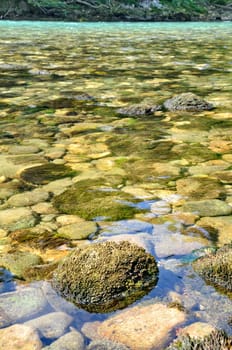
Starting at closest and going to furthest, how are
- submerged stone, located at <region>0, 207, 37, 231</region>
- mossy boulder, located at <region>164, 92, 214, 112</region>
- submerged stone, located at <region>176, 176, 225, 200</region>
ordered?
submerged stone, located at <region>0, 207, 37, 231</region>
submerged stone, located at <region>176, 176, 225, 200</region>
mossy boulder, located at <region>164, 92, 214, 112</region>

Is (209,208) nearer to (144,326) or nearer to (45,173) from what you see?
(144,326)

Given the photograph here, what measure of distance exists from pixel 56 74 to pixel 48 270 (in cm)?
940

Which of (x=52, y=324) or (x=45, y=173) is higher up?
(x=45, y=173)

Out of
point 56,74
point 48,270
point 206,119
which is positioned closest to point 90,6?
point 56,74

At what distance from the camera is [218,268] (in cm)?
277

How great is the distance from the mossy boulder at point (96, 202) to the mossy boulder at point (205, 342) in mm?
1603

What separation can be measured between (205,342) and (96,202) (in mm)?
2033

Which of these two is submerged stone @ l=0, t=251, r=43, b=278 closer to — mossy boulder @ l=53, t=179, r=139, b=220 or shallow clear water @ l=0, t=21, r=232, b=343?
shallow clear water @ l=0, t=21, r=232, b=343

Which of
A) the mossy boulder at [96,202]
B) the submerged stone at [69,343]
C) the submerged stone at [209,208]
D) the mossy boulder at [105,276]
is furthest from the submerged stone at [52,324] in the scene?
the submerged stone at [209,208]

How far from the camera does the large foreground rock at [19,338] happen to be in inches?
89.4

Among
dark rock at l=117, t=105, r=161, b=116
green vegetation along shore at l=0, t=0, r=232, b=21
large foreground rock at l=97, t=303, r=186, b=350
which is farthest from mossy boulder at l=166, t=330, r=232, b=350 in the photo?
green vegetation along shore at l=0, t=0, r=232, b=21

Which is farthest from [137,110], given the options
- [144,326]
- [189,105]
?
[144,326]

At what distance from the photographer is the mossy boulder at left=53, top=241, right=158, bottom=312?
2.63m

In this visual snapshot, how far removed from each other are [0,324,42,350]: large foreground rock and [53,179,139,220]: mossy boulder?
4.64 feet
